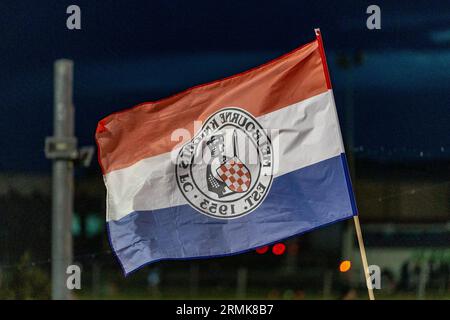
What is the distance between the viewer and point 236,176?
4.82 metres

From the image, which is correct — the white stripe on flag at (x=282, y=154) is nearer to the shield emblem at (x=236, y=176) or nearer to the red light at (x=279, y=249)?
the shield emblem at (x=236, y=176)

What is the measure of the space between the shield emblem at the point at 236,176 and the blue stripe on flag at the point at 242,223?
0.12m

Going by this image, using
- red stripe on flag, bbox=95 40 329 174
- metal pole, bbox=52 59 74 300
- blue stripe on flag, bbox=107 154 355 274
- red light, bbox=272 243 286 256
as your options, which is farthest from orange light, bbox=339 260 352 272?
metal pole, bbox=52 59 74 300

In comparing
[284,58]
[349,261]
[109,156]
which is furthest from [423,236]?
[109,156]

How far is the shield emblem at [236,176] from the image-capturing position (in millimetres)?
4813

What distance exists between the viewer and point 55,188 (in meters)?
5.13

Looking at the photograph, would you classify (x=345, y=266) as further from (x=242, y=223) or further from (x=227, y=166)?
(x=227, y=166)

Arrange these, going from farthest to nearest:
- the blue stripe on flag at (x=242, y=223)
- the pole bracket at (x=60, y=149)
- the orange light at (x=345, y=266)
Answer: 1. the orange light at (x=345, y=266)
2. the pole bracket at (x=60, y=149)
3. the blue stripe on flag at (x=242, y=223)

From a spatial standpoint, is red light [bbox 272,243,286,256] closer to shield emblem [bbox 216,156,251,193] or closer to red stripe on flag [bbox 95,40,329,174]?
shield emblem [bbox 216,156,251,193]

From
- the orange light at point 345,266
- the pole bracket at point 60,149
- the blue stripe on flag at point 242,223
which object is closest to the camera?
the blue stripe on flag at point 242,223

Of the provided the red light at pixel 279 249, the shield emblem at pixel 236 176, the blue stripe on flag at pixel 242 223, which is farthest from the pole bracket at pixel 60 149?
the red light at pixel 279 249

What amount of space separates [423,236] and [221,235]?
1.16m
